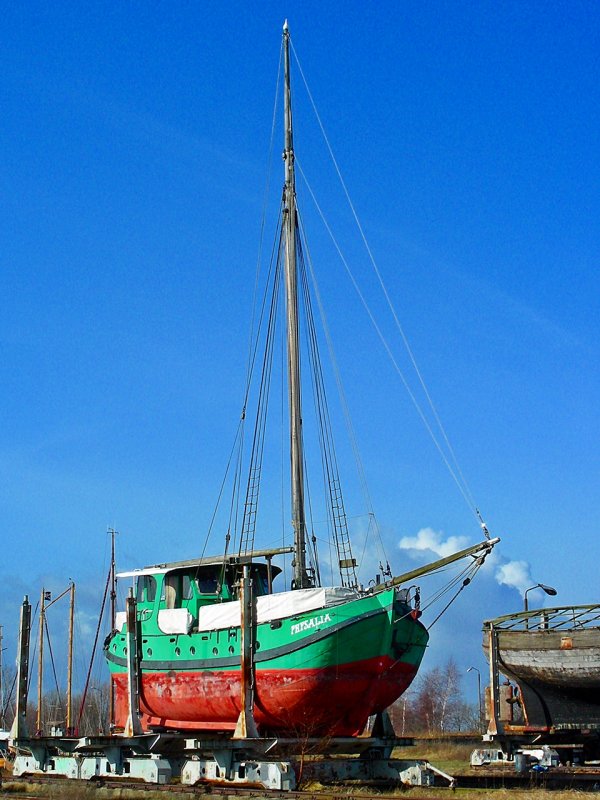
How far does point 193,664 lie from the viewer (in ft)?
101

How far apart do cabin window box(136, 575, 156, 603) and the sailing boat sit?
33 mm

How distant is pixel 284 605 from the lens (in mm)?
28688

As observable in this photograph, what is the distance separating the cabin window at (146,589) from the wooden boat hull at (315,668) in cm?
287

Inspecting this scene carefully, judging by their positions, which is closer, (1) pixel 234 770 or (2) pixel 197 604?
(1) pixel 234 770

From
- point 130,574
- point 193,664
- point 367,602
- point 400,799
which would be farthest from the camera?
point 130,574

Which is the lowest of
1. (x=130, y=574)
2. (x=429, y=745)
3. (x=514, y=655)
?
(x=429, y=745)

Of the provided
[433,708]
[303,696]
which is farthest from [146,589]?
[433,708]

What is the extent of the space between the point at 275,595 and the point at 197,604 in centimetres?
418

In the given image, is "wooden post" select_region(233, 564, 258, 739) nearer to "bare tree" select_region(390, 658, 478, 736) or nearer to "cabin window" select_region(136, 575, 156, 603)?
"cabin window" select_region(136, 575, 156, 603)

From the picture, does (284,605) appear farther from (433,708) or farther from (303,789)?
(433,708)

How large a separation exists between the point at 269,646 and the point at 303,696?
5.75 ft

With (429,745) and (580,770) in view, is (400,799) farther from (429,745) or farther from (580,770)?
(429,745)

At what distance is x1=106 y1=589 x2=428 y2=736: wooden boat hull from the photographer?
91.0 feet

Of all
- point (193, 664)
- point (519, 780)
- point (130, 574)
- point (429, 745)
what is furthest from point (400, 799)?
point (429, 745)
